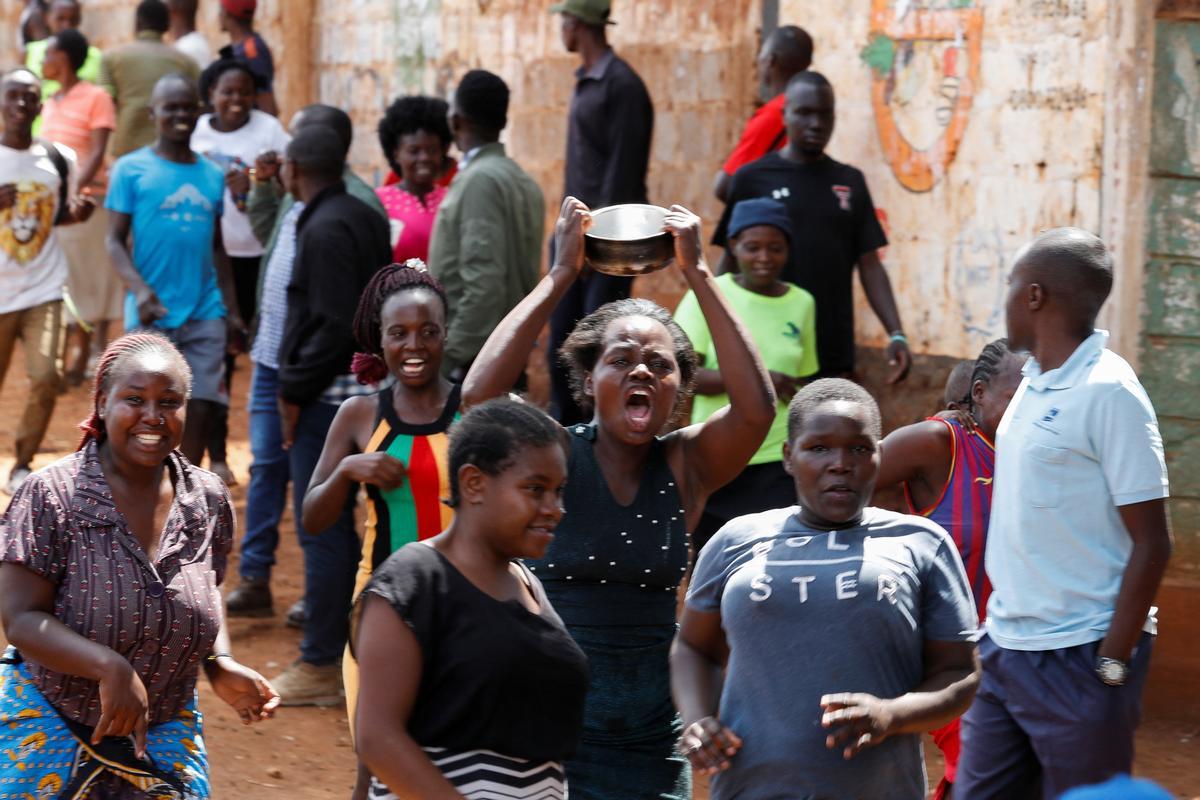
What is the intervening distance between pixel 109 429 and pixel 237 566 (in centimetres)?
488

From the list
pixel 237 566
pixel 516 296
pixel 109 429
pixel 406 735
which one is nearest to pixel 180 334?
pixel 237 566

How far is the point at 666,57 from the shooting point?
1000 centimetres

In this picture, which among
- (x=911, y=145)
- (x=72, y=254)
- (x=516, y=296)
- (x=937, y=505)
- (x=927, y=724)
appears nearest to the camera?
(x=927, y=724)

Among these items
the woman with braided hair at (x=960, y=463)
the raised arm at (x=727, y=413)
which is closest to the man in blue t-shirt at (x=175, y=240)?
the woman with braided hair at (x=960, y=463)

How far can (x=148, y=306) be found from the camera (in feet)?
27.0

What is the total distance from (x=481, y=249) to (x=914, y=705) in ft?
13.7

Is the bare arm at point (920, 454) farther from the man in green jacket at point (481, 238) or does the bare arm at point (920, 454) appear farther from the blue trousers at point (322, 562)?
the man in green jacket at point (481, 238)

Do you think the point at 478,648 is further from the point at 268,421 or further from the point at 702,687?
the point at 268,421

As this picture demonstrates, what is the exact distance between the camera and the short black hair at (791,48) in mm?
8422

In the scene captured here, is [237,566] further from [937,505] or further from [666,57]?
[937,505]

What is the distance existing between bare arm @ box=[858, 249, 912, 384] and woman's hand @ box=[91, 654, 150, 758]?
4142 millimetres

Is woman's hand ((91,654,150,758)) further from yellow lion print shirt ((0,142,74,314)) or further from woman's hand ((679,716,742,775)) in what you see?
yellow lion print shirt ((0,142,74,314))

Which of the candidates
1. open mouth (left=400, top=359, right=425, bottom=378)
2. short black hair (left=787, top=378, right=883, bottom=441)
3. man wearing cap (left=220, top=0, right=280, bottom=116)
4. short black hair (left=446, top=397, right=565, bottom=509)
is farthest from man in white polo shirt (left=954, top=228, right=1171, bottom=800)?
man wearing cap (left=220, top=0, right=280, bottom=116)

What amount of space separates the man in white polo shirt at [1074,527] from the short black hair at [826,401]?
0.58 metres
